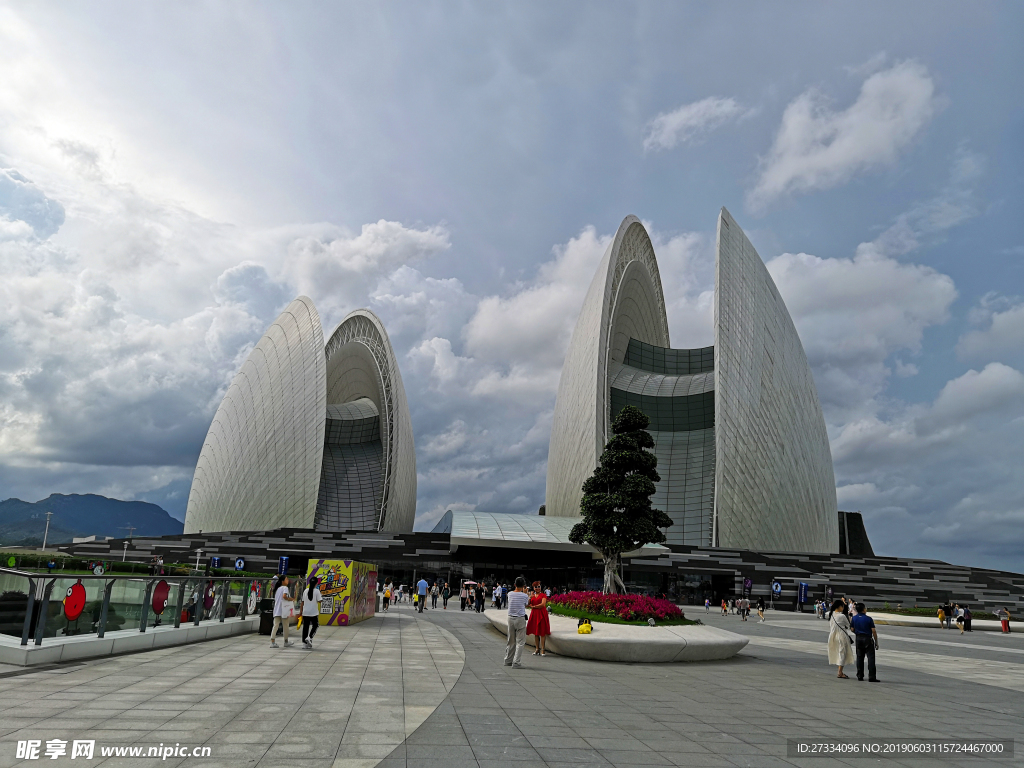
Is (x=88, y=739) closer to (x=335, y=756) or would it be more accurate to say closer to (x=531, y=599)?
(x=335, y=756)

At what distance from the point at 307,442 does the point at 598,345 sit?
21.8m

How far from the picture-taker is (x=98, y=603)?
10.1m

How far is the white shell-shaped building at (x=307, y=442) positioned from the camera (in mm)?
46500

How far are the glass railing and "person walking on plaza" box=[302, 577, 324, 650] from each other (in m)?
2.26

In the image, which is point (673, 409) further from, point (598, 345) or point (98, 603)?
point (98, 603)

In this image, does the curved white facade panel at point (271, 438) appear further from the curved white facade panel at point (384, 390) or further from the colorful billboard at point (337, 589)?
the colorful billboard at point (337, 589)

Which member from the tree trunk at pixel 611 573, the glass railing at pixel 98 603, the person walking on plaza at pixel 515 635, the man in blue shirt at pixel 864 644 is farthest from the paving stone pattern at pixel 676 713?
the glass railing at pixel 98 603

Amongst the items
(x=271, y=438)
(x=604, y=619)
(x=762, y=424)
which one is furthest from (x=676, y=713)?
(x=271, y=438)

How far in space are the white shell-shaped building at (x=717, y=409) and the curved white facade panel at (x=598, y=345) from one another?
0.35 ft

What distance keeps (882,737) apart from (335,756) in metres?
5.42

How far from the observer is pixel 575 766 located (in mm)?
5148

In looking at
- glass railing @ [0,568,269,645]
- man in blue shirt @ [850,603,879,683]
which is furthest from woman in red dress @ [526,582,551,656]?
glass railing @ [0,568,269,645]

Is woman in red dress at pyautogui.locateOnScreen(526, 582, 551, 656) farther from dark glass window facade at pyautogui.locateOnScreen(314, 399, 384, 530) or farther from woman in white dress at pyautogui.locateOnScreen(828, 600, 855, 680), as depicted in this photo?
dark glass window facade at pyautogui.locateOnScreen(314, 399, 384, 530)

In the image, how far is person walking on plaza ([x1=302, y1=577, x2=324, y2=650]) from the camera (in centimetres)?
1266
